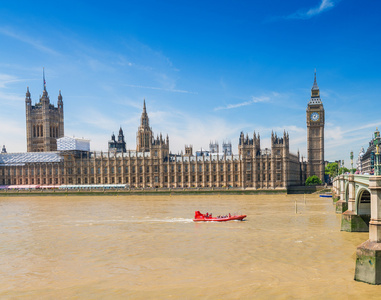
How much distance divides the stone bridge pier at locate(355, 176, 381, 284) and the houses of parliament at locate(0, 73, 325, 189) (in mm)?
92485

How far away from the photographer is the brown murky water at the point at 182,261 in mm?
21234

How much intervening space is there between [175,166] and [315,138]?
158 feet

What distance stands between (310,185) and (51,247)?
93729 millimetres

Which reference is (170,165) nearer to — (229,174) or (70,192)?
(229,174)

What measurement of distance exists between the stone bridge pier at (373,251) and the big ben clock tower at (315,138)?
115 m

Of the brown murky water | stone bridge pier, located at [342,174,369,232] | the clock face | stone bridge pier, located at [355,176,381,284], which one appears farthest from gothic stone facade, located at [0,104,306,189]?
stone bridge pier, located at [355,176,381,284]

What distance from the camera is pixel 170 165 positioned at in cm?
12412

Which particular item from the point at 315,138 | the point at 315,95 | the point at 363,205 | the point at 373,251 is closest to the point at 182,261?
the point at 373,251

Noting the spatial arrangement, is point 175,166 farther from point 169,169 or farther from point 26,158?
Result: point 26,158

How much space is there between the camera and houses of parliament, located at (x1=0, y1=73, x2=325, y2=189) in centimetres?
11712

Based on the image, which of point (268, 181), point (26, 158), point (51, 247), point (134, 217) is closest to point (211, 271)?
point (51, 247)

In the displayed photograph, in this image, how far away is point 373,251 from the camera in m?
21.0

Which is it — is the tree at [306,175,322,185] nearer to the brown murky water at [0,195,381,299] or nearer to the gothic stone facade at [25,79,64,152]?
the brown murky water at [0,195,381,299]

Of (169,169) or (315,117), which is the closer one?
(169,169)
